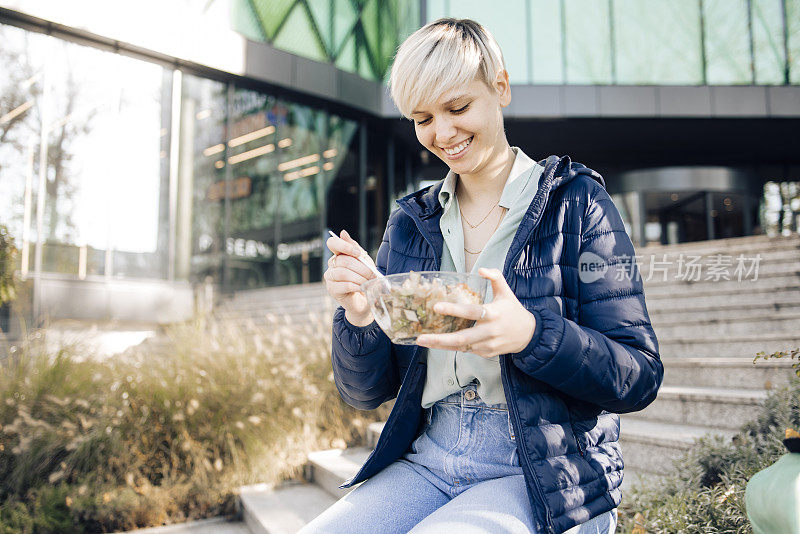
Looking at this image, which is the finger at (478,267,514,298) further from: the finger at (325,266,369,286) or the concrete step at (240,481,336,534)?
the concrete step at (240,481,336,534)

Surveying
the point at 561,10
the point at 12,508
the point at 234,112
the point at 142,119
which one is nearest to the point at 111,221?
the point at 142,119

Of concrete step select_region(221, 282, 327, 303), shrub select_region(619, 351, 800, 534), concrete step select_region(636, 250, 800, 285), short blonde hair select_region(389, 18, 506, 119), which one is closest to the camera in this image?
short blonde hair select_region(389, 18, 506, 119)

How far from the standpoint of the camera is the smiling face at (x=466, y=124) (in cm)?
148

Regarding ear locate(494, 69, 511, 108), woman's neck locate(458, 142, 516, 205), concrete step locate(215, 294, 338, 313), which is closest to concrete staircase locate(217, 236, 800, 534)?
woman's neck locate(458, 142, 516, 205)

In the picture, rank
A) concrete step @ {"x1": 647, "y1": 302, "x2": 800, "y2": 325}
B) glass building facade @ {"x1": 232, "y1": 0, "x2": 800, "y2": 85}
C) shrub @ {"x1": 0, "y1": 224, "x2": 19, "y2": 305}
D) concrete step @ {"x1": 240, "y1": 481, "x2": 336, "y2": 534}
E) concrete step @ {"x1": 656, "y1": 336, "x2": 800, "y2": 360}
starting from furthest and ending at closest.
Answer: glass building facade @ {"x1": 232, "y1": 0, "x2": 800, "y2": 85} < shrub @ {"x1": 0, "y1": 224, "x2": 19, "y2": 305} < concrete step @ {"x1": 647, "y1": 302, "x2": 800, "y2": 325} < concrete step @ {"x1": 656, "y1": 336, "x2": 800, "y2": 360} < concrete step @ {"x1": 240, "y1": 481, "x2": 336, "y2": 534}

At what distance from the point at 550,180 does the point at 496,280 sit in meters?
0.51

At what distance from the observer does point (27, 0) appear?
8.12 metres

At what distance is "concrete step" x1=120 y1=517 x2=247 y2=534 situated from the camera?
3441 millimetres

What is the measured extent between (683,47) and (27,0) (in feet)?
40.0

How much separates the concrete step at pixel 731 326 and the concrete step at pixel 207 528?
11.2 feet

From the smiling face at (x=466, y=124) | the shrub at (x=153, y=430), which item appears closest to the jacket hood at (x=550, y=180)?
the smiling face at (x=466, y=124)

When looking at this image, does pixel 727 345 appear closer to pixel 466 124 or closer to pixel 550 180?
pixel 550 180

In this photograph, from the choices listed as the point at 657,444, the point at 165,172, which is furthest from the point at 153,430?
the point at 165,172

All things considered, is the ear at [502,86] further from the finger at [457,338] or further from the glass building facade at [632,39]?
the glass building facade at [632,39]
